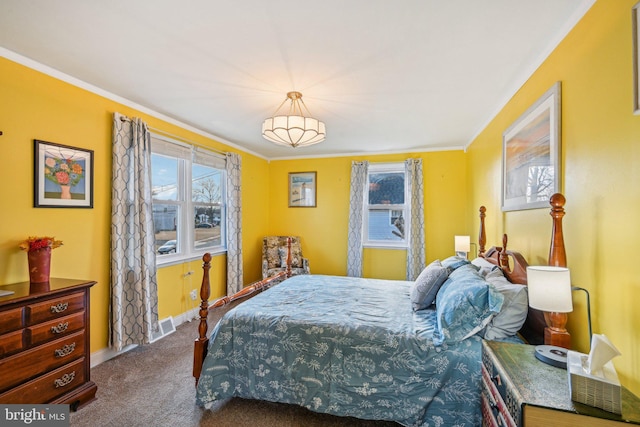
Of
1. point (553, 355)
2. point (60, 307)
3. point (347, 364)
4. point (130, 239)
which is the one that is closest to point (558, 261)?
point (553, 355)

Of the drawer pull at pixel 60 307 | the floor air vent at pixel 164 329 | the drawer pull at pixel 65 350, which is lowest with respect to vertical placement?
the floor air vent at pixel 164 329

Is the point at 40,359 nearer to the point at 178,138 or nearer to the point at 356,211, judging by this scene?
Answer: the point at 178,138

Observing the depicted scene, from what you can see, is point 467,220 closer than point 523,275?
No

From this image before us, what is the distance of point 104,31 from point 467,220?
4776mm

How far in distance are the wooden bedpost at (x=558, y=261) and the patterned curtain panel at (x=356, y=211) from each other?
139 inches

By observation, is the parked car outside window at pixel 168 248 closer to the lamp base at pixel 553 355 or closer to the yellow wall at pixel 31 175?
the yellow wall at pixel 31 175

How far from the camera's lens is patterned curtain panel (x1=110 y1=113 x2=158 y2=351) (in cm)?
274

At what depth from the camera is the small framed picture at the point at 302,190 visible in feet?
17.8

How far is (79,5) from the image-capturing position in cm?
162

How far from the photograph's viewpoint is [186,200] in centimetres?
380

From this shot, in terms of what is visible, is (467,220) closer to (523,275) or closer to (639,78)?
(523,275)

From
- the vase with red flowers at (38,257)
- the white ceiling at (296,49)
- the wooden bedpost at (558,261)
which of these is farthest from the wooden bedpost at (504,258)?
the vase with red flowers at (38,257)

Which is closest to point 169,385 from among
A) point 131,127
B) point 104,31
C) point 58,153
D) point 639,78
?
point 58,153

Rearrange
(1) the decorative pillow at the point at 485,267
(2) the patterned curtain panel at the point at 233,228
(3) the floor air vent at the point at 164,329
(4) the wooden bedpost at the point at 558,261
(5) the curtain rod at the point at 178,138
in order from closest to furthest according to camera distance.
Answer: (4) the wooden bedpost at the point at 558,261 < (1) the decorative pillow at the point at 485,267 < (5) the curtain rod at the point at 178,138 < (3) the floor air vent at the point at 164,329 < (2) the patterned curtain panel at the point at 233,228
